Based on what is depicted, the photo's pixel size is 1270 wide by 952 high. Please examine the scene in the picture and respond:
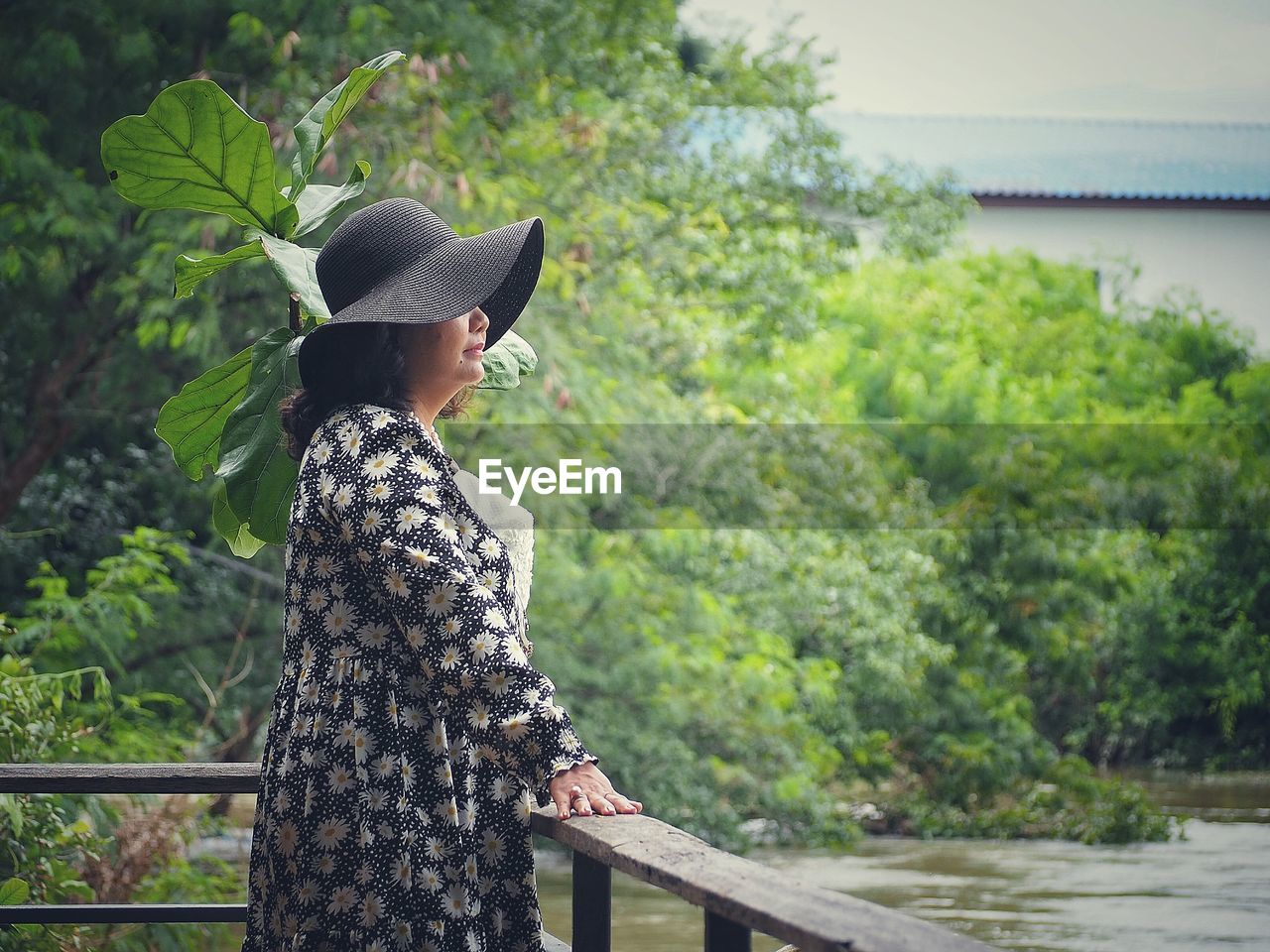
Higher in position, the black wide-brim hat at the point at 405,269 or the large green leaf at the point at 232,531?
the black wide-brim hat at the point at 405,269

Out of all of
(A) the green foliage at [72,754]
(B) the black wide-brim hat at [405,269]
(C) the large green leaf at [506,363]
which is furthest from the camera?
(A) the green foliage at [72,754]

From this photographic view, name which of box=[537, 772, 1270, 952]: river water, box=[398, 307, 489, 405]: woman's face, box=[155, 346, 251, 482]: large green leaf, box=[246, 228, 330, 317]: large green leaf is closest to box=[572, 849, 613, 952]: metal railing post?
box=[398, 307, 489, 405]: woman's face

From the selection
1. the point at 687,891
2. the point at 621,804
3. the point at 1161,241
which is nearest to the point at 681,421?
the point at 621,804

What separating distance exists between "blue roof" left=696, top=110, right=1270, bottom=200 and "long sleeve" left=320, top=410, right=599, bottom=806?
10534 mm

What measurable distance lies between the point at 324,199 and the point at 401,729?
2.81ft

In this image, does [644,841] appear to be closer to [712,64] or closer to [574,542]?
[574,542]

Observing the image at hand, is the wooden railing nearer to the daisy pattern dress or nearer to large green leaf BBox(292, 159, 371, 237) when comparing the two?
the daisy pattern dress

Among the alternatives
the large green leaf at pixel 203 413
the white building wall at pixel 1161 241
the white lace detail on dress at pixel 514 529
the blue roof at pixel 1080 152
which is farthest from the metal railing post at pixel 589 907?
the blue roof at pixel 1080 152

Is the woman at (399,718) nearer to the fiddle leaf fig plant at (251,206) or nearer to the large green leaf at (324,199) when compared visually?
the fiddle leaf fig plant at (251,206)

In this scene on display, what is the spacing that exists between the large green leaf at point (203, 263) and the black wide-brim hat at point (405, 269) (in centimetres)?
27

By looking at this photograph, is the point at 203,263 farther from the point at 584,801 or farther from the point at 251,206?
the point at 584,801

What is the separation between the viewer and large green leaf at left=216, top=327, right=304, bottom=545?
1654 millimetres

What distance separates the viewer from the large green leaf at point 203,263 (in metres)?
1.66

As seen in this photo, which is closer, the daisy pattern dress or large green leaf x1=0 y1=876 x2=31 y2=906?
the daisy pattern dress
